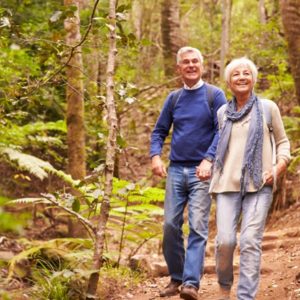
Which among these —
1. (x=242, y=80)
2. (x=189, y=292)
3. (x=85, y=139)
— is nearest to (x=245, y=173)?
(x=242, y=80)

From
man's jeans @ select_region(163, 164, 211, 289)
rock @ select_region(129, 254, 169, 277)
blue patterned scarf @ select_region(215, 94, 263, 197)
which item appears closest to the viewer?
blue patterned scarf @ select_region(215, 94, 263, 197)

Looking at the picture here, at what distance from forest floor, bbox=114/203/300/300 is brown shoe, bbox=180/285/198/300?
1.31 feet

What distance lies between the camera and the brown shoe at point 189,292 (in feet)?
15.8

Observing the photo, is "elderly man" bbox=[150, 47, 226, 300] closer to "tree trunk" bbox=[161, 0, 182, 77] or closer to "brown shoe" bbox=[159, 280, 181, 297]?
"brown shoe" bbox=[159, 280, 181, 297]

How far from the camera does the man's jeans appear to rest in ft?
16.4

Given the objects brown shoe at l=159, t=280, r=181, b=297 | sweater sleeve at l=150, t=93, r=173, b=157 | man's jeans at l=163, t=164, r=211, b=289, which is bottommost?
brown shoe at l=159, t=280, r=181, b=297

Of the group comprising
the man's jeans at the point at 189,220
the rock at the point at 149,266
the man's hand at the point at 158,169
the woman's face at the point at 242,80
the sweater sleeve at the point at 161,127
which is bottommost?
the rock at the point at 149,266

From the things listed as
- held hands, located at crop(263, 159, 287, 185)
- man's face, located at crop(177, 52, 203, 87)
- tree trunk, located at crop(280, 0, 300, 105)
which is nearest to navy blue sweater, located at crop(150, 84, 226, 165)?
man's face, located at crop(177, 52, 203, 87)

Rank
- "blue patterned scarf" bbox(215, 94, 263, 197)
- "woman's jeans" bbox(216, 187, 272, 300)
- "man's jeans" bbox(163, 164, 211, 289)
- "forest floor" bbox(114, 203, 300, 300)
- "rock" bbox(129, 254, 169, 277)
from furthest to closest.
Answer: "rock" bbox(129, 254, 169, 277) < "forest floor" bbox(114, 203, 300, 300) < "man's jeans" bbox(163, 164, 211, 289) < "blue patterned scarf" bbox(215, 94, 263, 197) < "woman's jeans" bbox(216, 187, 272, 300)

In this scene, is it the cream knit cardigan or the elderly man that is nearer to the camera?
the cream knit cardigan

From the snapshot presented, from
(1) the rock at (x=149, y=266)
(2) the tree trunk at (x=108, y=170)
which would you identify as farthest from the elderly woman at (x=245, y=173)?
(1) the rock at (x=149, y=266)

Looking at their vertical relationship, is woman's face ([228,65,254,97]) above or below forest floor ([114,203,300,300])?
above

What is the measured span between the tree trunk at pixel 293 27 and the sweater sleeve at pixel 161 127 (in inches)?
132

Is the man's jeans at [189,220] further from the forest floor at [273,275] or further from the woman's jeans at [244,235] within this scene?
the woman's jeans at [244,235]
